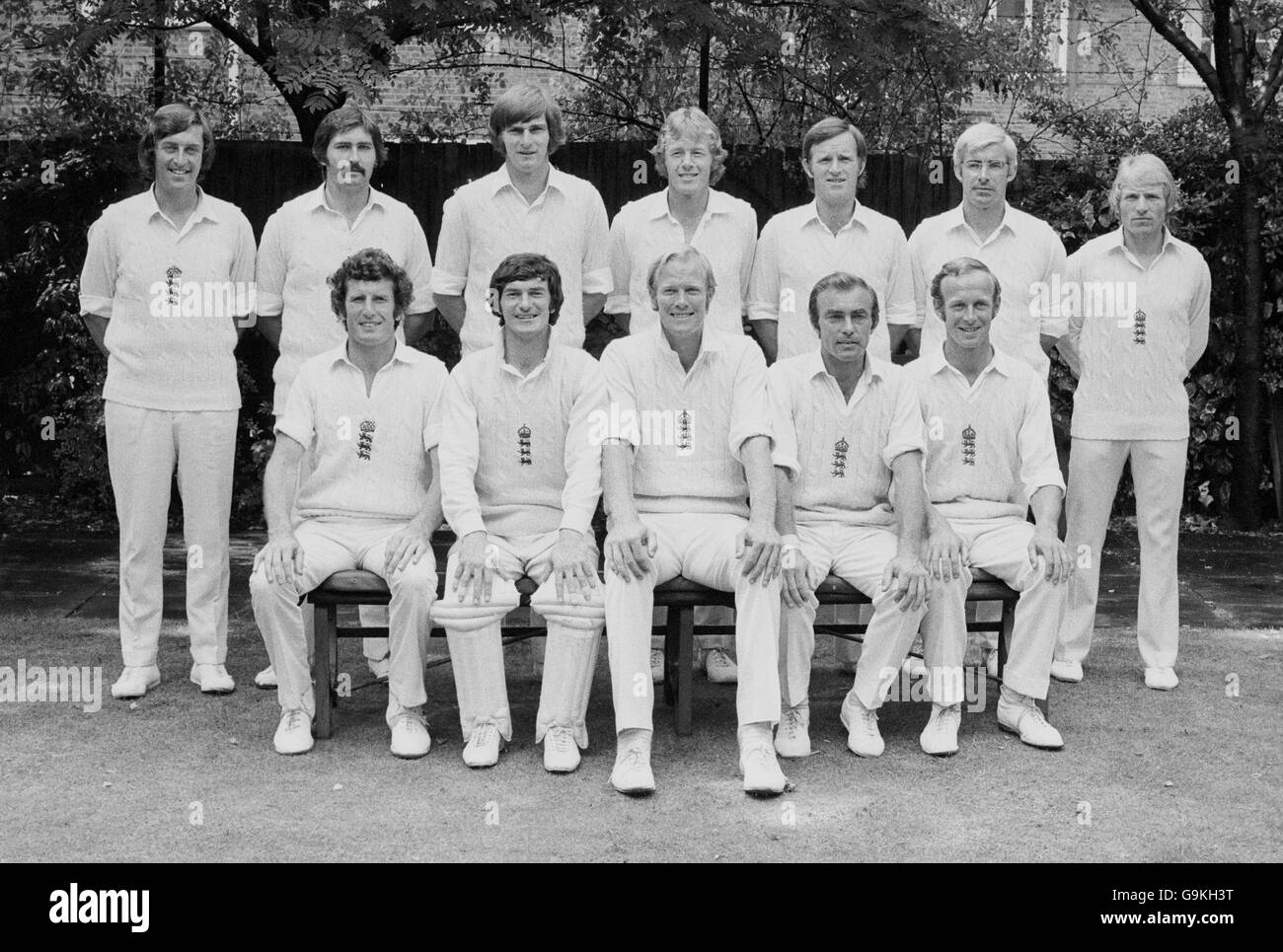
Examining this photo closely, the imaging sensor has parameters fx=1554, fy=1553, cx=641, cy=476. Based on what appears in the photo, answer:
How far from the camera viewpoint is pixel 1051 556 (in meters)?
5.04

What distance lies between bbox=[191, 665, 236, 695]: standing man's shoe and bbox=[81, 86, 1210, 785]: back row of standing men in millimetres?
11

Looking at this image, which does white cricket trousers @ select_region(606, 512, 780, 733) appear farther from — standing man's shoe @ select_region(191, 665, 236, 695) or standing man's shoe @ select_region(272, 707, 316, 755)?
standing man's shoe @ select_region(191, 665, 236, 695)

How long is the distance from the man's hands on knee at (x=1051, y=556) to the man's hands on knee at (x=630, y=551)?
1.26m

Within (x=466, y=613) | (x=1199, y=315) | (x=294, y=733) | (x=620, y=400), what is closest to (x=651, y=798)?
(x=466, y=613)

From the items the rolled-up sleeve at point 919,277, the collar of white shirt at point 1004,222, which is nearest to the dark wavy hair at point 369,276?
the rolled-up sleeve at point 919,277

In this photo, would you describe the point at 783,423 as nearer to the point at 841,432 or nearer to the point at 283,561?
the point at 841,432

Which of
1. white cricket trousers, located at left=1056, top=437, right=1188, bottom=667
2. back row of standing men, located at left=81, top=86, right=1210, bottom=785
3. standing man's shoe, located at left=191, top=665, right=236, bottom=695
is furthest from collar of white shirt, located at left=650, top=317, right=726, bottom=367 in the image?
standing man's shoe, located at left=191, top=665, right=236, bottom=695

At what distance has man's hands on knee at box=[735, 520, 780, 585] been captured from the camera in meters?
4.76

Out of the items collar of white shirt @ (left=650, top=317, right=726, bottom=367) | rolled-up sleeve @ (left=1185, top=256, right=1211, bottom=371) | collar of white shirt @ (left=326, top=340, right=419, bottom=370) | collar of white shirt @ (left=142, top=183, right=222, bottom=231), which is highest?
collar of white shirt @ (left=142, top=183, right=222, bottom=231)

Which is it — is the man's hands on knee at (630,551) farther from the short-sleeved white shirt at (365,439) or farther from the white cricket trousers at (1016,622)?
the white cricket trousers at (1016,622)

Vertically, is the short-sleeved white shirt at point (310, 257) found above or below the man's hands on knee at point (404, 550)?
above

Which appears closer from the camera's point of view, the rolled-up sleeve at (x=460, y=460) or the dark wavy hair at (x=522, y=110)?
the rolled-up sleeve at (x=460, y=460)

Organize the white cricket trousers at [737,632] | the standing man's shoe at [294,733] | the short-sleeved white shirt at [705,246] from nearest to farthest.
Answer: the white cricket trousers at [737,632] < the standing man's shoe at [294,733] < the short-sleeved white shirt at [705,246]

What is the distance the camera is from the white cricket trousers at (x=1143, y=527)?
19.4 ft
